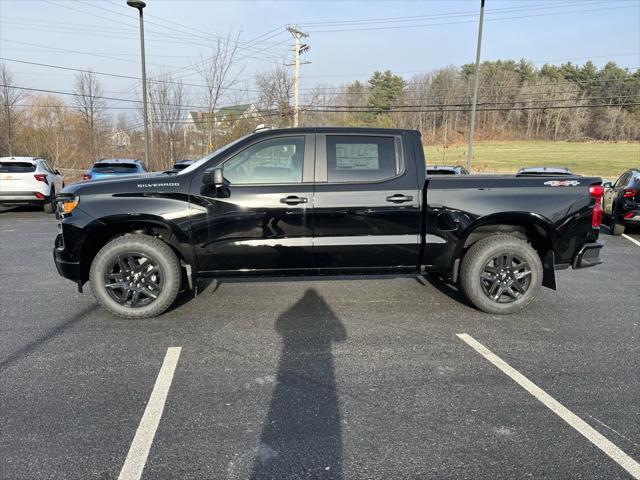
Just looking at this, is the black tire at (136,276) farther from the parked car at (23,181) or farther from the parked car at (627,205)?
the parked car at (23,181)

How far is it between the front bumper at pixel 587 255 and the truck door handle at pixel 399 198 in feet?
6.46

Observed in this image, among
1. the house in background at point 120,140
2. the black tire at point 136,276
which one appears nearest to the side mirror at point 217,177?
the black tire at point 136,276

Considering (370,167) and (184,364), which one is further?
(370,167)

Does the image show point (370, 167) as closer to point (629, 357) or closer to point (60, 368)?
point (629, 357)

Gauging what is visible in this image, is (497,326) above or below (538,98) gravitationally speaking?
below

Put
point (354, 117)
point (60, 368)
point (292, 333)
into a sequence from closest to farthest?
point (60, 368) < point (292, 333) < point (354, 117)

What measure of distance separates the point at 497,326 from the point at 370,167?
2089 millimetres

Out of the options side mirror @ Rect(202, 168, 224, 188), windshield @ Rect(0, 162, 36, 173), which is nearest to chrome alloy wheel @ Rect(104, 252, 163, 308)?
side mirror @ Rect(202, 168, 224, 188)

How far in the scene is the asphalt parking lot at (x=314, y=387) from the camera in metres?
2.48

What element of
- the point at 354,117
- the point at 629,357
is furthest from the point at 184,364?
the point at 354,117

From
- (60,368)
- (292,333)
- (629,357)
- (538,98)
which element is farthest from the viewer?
(538,98)

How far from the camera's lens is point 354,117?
180 feet

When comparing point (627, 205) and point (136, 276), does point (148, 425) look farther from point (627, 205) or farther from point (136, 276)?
point (627, 205)

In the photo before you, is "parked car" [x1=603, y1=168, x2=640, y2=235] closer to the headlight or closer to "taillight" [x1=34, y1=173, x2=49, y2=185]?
the headlight
